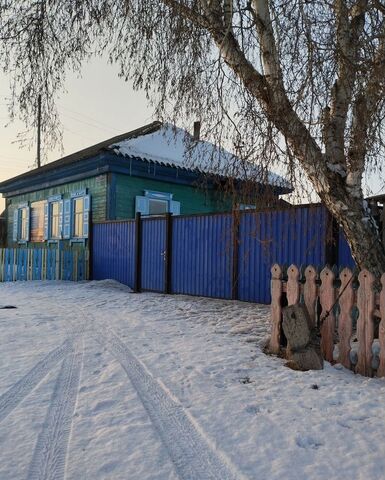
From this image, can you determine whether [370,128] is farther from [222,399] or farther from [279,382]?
[222,399]

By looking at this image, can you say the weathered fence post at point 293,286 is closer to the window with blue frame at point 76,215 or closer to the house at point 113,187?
the house at point 113,187

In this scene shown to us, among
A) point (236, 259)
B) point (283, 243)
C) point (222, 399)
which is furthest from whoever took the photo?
point (236, 259)

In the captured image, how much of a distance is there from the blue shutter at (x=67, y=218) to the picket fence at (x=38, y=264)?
2.28 meters

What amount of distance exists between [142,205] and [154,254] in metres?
3.92

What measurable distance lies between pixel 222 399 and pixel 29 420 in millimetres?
1452

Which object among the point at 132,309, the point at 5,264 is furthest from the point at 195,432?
the point at 5,264

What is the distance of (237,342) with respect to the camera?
5.10m

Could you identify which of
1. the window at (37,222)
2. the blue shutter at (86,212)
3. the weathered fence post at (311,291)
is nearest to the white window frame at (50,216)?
the window at (37,222)

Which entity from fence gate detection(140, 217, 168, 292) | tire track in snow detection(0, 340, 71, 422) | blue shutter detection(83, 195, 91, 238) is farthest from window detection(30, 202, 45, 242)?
tire track in snow detection(0, 340, 71, 422)

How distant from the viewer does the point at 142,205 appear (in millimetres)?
13945

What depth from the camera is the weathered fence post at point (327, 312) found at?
13.8 ft

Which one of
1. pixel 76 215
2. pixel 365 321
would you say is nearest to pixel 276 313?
pixel 365 321

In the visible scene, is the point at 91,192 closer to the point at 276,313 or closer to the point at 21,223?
the point at 21,223

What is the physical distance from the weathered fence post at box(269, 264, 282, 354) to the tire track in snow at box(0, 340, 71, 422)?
7.86ft
